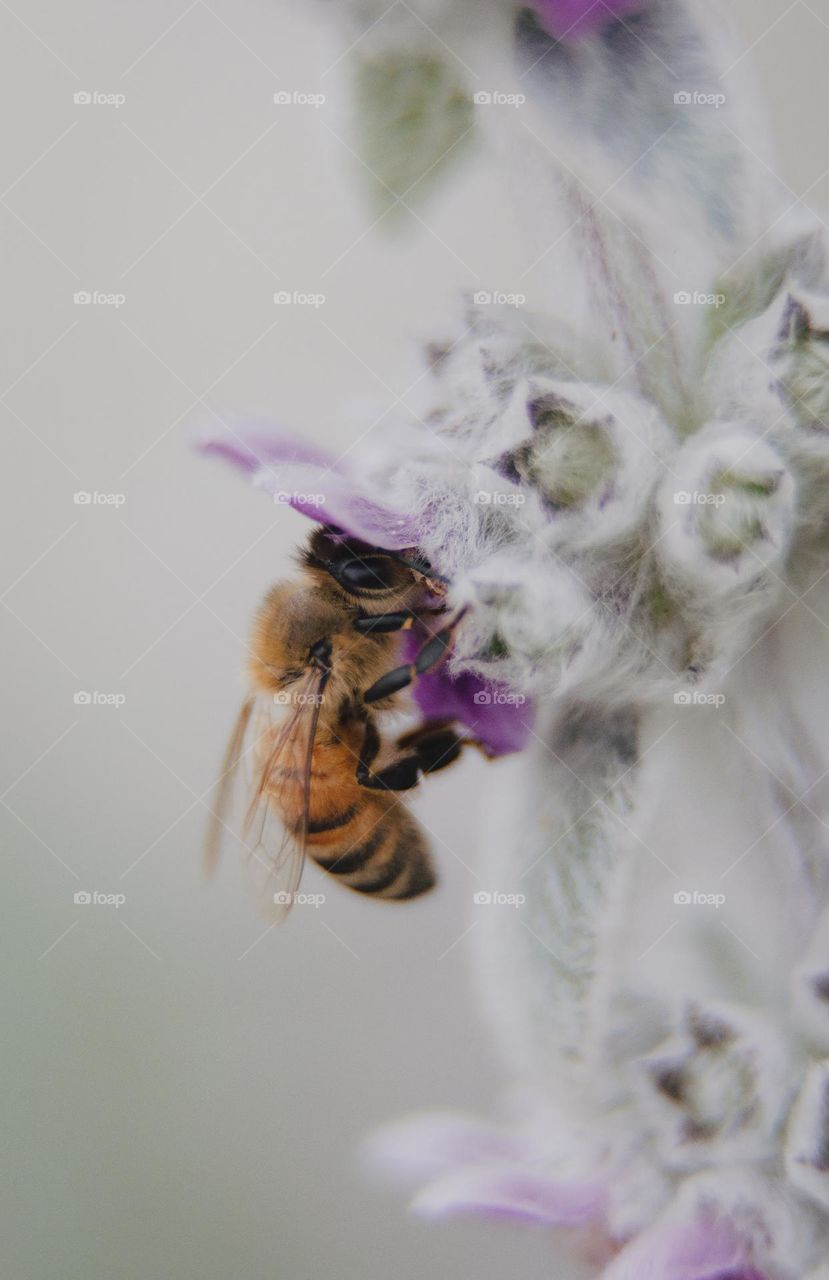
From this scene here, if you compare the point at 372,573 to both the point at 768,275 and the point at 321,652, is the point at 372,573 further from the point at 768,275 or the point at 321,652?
the point at 768,275

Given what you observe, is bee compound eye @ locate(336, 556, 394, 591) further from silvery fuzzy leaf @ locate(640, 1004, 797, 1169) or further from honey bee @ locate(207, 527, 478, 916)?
silvery fuzzy leaf @ locate(640, 1004, 797, 1169)

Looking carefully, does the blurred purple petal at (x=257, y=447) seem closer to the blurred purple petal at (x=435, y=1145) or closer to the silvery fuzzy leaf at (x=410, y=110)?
the silvery fuzzy leaf at (x=410, y=110)

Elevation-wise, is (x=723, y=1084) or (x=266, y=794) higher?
(x=266, y=794)

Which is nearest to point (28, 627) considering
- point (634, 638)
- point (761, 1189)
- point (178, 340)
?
point (178, 340)

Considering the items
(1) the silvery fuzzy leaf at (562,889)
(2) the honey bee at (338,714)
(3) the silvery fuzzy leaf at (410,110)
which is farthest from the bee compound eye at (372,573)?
(3) the silvery fuzzy leaf at (410,110)

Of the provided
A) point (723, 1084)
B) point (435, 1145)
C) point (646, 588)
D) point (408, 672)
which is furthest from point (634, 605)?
point (435, 1145)

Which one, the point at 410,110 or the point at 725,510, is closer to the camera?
the point at 725,510

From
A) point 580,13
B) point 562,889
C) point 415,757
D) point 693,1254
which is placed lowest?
point 693,1254
